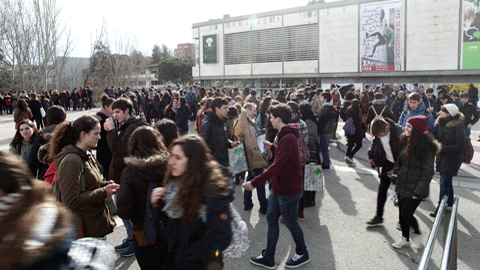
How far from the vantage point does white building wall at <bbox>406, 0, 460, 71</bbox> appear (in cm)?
3039

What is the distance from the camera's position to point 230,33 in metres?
44.2

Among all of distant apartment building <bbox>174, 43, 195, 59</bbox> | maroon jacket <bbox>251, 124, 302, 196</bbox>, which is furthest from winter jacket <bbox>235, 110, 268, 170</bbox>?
distant apartment building <bbox>174, 43, 195, 59</bbox>

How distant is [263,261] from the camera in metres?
4.09

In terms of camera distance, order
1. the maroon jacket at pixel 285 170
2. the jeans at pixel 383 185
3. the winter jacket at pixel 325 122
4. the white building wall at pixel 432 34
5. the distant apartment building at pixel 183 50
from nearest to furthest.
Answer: the maroon jacket at pixel 285 170
the jeans at pixel 383 185
the winter jacket at pixel 325 122
the white building wall at pixel 432 34
the distant apartment building at pixel 183 50

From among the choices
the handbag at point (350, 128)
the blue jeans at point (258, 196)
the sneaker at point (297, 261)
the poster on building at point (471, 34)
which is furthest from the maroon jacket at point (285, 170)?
the poster on building at point (471, 34)

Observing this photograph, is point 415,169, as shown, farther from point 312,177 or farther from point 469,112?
point 469,112

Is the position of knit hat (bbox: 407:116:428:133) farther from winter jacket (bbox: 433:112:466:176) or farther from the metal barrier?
winter jacket (bbox: 433:112:466:176)

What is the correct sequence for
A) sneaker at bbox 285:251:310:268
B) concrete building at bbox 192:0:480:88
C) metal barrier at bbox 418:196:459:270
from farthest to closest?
1. concrete building at bbox 192:0:480:88
2. sneaker at bbox 285:251:310:268
3. metal barrier at bbox 418:196:459:270

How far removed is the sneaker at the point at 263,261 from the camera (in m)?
4.06

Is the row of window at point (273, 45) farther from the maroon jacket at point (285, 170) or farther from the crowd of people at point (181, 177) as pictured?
the maroon jacket at point (285, 170)

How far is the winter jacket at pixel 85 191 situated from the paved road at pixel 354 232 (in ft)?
3.66

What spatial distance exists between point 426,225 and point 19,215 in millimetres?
5328

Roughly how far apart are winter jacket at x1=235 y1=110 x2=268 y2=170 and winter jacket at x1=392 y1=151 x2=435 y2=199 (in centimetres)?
210

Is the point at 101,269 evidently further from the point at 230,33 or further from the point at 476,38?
the point at 230,33
